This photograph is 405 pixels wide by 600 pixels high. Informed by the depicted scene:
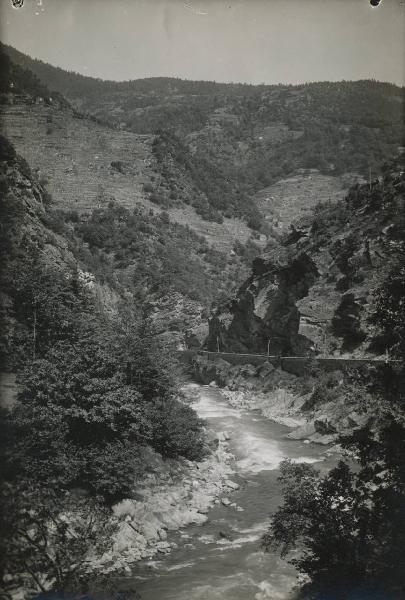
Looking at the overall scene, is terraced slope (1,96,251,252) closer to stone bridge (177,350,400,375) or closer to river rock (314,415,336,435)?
stone bridge (177,350,400,375)

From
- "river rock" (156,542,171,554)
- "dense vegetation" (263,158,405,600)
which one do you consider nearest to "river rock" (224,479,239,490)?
"river rock" (156,542,171,554)

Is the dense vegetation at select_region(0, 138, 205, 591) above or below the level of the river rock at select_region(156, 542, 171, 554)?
above

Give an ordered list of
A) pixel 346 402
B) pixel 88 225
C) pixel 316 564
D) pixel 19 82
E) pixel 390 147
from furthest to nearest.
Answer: pixel 390 147
pixel 19 82
pixel 88 225
pixel 346 402
pixel 316 564

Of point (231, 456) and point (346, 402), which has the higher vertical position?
point (346, 402)

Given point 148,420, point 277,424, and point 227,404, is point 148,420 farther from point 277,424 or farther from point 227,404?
point 227,404

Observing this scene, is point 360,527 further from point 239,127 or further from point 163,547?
point 239,127

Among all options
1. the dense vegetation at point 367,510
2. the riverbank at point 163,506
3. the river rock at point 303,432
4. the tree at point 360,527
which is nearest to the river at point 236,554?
the riverbank at point 163,506

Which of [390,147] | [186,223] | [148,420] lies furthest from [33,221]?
[390,147]
